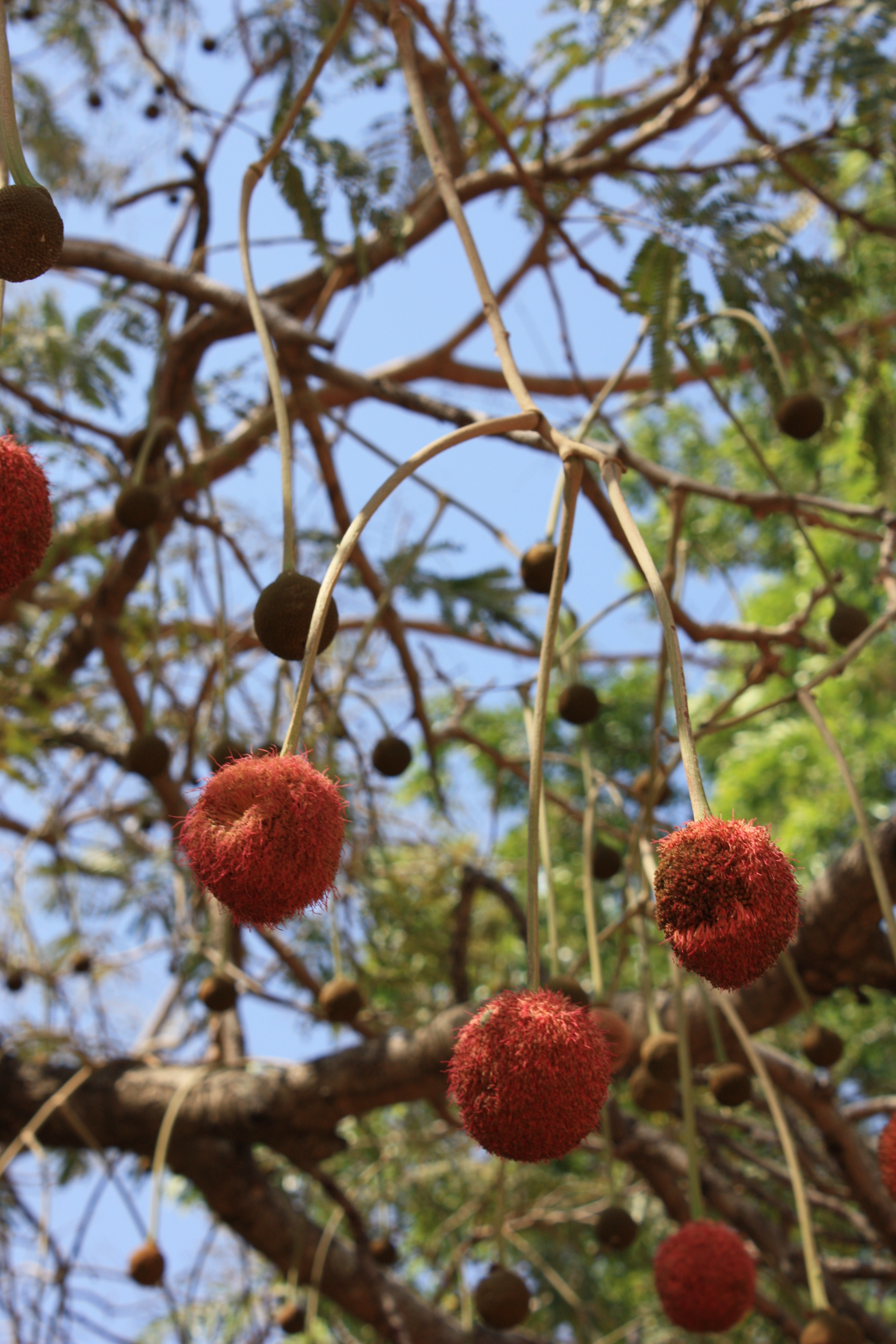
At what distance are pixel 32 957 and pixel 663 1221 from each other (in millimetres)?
3642

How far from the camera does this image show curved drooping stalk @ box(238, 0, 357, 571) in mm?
1170

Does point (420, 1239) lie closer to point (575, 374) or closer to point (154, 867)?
point (154, 867)

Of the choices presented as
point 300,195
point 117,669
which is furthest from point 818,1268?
point 117,669

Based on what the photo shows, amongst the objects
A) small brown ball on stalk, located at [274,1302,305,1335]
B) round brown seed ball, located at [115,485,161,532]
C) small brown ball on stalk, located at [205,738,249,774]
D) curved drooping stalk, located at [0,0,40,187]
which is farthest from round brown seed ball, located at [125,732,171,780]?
small brown ball on stalk, located at [274,1302,305,1335]

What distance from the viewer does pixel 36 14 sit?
5.27 m

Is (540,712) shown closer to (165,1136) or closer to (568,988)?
(568,988)

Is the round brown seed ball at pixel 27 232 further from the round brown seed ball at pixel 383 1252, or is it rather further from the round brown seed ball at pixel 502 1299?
the round brown seed ball at pixel 383 1252

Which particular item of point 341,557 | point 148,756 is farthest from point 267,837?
point 148,756

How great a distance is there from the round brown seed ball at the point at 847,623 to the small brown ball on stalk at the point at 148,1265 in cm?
203

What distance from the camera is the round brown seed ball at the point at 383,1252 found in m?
3.56

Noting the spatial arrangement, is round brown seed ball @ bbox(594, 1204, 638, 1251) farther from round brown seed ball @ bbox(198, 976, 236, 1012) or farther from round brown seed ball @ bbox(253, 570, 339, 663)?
round brown seed ball @ bbox(253, 570, 339, 663)

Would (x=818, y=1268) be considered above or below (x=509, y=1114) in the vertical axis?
below

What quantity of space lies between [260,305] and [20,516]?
64 centimetres

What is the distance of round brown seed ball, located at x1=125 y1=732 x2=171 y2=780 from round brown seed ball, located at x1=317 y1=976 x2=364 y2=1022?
0.65 metres
